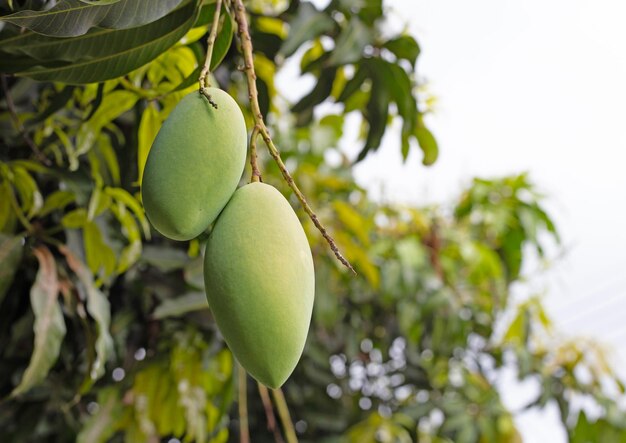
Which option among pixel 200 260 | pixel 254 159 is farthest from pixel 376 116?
Answer: pixel 254 159

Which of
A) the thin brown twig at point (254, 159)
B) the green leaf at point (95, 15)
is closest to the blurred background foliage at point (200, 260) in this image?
the green leaf at point (95, 15)

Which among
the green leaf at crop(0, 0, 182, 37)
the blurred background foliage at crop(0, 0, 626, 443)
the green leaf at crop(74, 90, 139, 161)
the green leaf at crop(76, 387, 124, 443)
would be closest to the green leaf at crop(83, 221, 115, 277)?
the blurred background foliage at crop(0, 0, 626, 443)

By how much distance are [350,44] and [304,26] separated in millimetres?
67

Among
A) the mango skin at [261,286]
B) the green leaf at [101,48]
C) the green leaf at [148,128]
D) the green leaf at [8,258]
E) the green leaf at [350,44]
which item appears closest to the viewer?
the mango skin at [261,286]

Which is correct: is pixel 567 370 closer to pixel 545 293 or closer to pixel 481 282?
pixel 545 293

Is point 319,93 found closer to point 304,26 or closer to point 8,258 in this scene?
point 304,26

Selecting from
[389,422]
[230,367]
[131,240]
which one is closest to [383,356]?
[389,422]

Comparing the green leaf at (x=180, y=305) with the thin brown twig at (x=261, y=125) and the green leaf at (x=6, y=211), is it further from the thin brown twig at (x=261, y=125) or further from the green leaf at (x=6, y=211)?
the thin brown twig at (x=261, y=125)

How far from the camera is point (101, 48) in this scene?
0.50 metres

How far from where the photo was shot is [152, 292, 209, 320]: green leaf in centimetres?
92

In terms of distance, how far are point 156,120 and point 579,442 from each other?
167 cm

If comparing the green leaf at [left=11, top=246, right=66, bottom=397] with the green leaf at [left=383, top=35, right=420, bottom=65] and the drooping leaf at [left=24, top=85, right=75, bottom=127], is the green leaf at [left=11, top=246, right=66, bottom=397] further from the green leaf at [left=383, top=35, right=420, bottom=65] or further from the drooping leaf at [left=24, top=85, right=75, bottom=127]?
the green leaf at [left=383, top=35, right=420, bottom=65]

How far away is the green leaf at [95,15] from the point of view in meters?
0.43

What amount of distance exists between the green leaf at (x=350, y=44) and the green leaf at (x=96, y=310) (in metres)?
0.38
